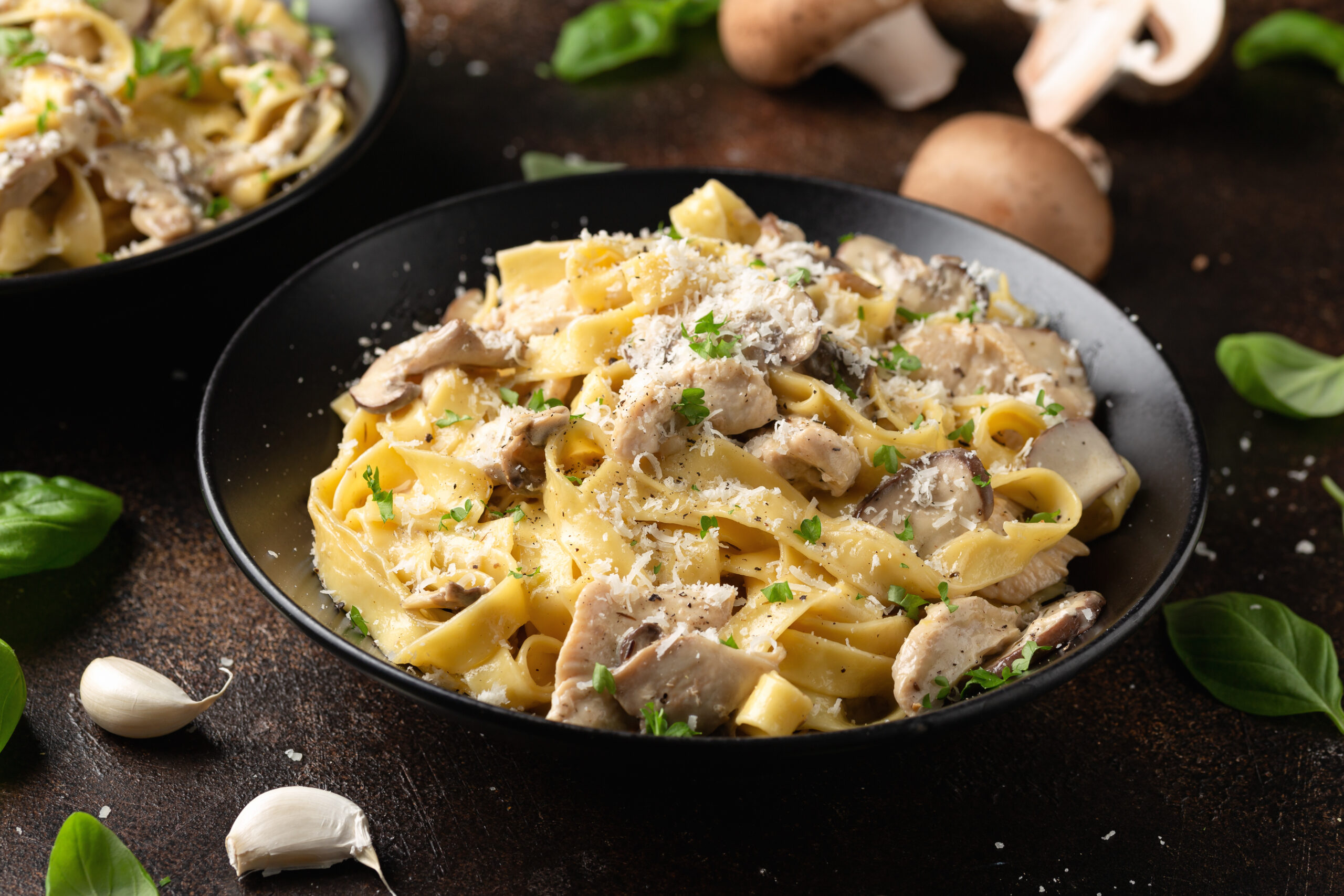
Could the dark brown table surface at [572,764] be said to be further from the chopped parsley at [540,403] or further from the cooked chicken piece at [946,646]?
the chopped parsley at [540,403]

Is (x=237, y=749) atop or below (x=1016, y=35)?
below

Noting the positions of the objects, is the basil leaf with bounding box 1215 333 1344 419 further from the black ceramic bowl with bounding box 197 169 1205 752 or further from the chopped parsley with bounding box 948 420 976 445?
the chopped parsley with bounding box 948 420 976 445

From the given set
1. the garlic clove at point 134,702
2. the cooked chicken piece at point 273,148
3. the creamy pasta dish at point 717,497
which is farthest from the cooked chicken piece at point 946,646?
the cooked chicken piece at point 273,148

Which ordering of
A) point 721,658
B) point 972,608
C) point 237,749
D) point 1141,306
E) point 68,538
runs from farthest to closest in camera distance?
point 1141,306 → point 68,538 → point 237,749 → point 972,608 → point 721,658

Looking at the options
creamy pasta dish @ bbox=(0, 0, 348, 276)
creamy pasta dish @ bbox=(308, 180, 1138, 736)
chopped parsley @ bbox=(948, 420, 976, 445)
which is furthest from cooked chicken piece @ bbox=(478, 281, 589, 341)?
creamy pasta dish @ bbox=(0, 0, 348, 276)

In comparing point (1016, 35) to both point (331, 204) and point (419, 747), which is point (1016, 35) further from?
point (419, 747)

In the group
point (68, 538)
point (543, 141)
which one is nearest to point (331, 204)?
point (543, 141)

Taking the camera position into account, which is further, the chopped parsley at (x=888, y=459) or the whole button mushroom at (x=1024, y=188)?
the whole button mushroom at (x=1024, y=188)
